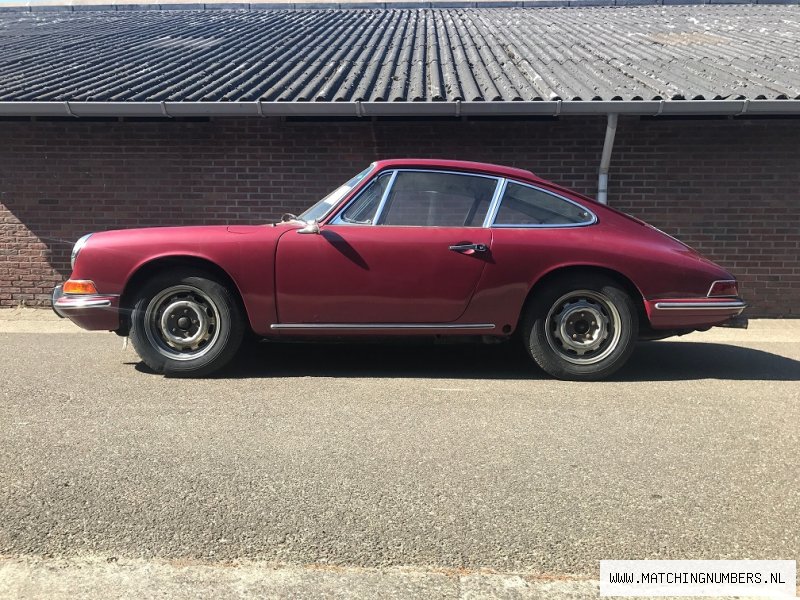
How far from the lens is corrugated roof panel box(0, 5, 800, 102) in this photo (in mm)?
7219

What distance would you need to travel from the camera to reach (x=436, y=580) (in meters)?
2.24

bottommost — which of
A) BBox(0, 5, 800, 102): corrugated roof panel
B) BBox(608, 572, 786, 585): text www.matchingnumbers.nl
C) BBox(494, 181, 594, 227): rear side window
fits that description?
BBox(608, 572, 786, 585): text www.matchingnumbers.nl

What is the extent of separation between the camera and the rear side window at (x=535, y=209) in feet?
15.2

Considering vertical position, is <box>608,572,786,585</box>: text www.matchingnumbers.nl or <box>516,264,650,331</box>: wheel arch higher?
<box>516,264,650,331</box>: wheel arch

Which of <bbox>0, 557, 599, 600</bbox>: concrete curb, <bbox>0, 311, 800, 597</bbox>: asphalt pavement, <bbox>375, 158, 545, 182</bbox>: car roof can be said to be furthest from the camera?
<bbox>375, 158, 545, 182</bbox>: car roof

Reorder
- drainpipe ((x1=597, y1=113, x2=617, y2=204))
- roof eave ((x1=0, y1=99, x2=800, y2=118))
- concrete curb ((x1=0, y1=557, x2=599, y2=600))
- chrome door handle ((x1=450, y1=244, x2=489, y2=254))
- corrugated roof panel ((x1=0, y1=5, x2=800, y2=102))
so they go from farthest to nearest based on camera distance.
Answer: corrugated roof panel ((x1=0, y1=5, x2=800, y2=102))
drainpipe ((x1=597, y1=113, x2=617, y2=204))
roof eave ((x1=0, y1=99, x2=800, y2=118))
chrome door handle ((x1=450, y1=244, x2=489, y2=254))
concrete curb ((x1=0, y1=557, x2=599, y2=600))

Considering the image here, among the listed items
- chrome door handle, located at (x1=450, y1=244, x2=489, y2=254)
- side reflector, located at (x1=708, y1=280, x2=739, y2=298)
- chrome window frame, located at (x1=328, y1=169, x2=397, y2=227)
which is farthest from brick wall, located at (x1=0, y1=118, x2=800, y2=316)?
chrome door handle, located at (x1=450, y1=244, x2=489, y2=254)

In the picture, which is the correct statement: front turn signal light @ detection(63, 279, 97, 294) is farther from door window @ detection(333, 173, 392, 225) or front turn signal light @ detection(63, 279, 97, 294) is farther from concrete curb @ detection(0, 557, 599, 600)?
concrete curb @ detection(0, 557, 599, 600)

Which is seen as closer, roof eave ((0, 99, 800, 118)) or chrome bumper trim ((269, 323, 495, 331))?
chrome bumper trim ((269, 323, 495, 331))

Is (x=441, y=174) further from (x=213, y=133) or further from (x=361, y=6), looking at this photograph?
(x=361, y=6)

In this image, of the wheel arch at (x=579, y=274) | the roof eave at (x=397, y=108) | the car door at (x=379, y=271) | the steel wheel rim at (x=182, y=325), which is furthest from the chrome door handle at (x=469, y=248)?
the roof eave at (x=397, y=108)

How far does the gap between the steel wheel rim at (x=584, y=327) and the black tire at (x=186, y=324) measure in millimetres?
2209

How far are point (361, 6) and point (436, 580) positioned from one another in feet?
44.7

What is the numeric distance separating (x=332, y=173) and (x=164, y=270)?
3.32m
